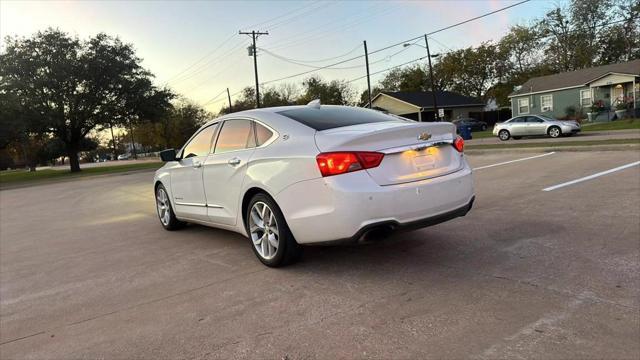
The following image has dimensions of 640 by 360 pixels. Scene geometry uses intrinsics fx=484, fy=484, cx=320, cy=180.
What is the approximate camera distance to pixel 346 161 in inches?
159

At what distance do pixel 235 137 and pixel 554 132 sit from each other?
23.1 meters

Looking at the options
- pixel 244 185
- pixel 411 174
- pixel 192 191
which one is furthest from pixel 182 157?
pixel 411 174

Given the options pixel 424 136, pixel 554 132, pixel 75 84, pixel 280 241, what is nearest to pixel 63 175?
pixel 75 84

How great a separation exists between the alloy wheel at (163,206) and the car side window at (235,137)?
6.65 ft

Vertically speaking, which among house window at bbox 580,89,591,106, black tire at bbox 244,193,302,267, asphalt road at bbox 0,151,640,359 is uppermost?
house window at bbox 580,89,591,106

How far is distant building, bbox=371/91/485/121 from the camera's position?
55.1 m

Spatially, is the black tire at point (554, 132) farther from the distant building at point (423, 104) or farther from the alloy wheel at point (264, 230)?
the distant building at point (423, 104)

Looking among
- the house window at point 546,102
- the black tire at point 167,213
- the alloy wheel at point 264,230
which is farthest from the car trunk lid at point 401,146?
the house window at point 546,102

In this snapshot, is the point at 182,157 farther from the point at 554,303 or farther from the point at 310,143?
the point at 554,303

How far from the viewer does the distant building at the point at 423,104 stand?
2171 inches

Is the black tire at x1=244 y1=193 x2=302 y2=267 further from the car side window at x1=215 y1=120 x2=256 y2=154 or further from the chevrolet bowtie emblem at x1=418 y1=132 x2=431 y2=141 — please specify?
the chevrolet bowtie emblem at x1=418 y1=132 x2=431 y2=141

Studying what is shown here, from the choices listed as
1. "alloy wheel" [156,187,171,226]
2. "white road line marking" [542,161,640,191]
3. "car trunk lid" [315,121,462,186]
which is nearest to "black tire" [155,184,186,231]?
"alloy wheel" [156,187,171,226]

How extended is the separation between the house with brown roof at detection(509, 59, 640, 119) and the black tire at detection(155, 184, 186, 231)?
3621 centimetres

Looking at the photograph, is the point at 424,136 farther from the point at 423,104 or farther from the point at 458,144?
the point at 423,104
